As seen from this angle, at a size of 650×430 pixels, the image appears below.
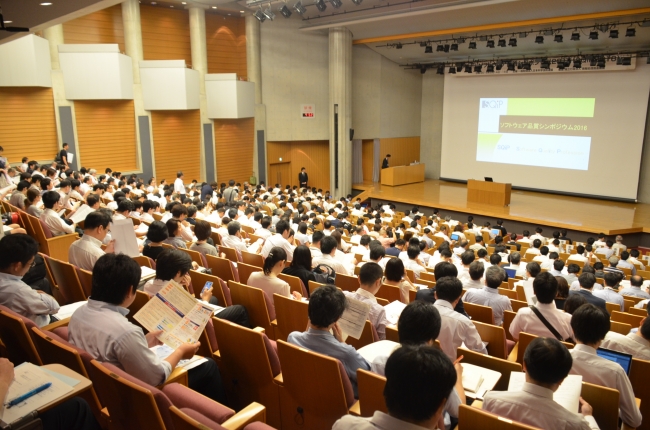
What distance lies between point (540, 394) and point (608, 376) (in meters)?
0.84

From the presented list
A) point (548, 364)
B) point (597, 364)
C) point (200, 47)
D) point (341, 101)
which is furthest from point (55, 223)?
point (341, 101)

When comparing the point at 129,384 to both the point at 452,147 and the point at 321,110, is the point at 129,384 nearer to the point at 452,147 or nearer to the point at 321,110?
the point at 321,110

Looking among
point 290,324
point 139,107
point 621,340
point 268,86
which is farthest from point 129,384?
point 268,86

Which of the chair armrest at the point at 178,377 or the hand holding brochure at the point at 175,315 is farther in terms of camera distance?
the hand holding brochure at the point at 175,315

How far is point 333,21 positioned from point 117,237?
1398cm

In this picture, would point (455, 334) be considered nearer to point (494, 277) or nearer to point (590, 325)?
point (590, 325)

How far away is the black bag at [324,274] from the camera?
5008mm

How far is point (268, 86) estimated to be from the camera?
17500mm

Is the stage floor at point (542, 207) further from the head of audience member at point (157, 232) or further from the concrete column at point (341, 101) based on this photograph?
the head of audience member at point (157, 232)

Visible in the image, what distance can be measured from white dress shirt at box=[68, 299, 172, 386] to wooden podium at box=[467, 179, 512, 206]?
14.1 meters

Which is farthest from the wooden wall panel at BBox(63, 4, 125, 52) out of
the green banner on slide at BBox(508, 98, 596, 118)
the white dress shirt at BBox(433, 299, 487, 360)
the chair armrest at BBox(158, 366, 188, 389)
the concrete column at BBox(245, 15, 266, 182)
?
the white dress shirt at BBox(433, 299, 487, 360)

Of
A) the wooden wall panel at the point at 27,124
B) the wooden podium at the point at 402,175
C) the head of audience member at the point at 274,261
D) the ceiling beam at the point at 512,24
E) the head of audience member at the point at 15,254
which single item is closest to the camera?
the head of audience member at the point at 15,254

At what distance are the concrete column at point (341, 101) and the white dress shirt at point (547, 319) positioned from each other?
14.3 m

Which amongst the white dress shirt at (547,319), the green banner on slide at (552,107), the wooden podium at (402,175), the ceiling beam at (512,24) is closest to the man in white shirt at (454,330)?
the white dress shirt at (547,319)
